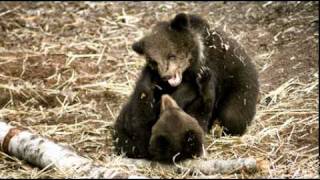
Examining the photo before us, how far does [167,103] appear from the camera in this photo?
6684 mm

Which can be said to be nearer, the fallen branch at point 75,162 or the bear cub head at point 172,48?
the fallen branch at point 75,162

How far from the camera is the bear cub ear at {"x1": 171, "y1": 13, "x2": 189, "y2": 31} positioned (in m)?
7.18

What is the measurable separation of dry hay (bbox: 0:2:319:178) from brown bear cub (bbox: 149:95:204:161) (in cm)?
18

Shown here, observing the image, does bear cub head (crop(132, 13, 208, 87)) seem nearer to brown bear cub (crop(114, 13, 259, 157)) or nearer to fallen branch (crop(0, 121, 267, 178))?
brown bear cub (crop(114, 13, 259, 157))

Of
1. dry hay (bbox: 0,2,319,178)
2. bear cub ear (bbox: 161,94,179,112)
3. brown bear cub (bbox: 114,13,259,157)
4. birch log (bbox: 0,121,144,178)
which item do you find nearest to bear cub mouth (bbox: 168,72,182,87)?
brown bear cub (bbox: 114,13,259,157)

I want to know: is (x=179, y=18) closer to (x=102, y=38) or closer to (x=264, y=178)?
(x=264, y=178)

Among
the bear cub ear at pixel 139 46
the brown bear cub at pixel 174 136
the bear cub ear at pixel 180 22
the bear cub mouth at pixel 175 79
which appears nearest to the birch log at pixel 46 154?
the brown bear cub at pixel 174 136

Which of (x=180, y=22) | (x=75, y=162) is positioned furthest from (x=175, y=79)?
(x=75, y=162)

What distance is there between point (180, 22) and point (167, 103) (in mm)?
899

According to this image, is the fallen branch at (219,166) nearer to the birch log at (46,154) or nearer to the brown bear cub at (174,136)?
the brown bear cub at (174,136)

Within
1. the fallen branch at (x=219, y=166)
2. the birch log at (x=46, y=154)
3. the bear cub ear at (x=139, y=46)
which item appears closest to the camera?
the birch log at (x=46, y=154)

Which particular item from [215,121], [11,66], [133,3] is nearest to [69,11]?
[133,3]

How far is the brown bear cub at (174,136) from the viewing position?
21.2 feet

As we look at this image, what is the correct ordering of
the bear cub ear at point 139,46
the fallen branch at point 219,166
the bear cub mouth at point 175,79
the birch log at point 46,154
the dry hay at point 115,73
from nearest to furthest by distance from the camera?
1. the birch log at point 46,154
2. the fallen branch at point 219,166
3. the bear cub mouth at point 175,79
4. the bear cub ear at point 139,46
5. the dry hay at point 115,73
